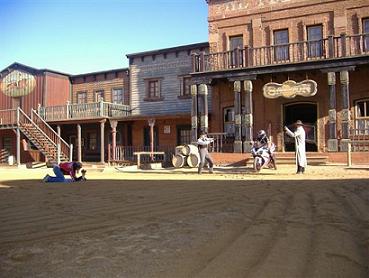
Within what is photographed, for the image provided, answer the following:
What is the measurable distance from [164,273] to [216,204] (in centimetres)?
Answer: 332

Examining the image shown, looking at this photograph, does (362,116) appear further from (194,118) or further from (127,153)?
(127,153)

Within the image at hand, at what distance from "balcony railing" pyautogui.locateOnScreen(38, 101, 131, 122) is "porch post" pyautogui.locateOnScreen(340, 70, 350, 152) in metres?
12.9

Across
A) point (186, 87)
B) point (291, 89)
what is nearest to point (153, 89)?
point (186, 87)

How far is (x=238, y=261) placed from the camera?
3369 mm

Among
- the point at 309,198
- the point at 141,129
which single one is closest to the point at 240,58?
the point at 141,129

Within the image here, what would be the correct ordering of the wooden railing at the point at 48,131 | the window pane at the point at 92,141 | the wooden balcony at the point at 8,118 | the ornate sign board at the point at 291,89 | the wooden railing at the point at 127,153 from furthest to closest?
1. the window pane at the point at 92,141
2. the wooden balcony at the point at 8,118
3. the wooden railing at the point at 48,131
4. the wooden railing at the point at 127,153
5. the ornate sign board at the point at 291,89

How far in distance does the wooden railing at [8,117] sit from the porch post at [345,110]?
19.4 metres

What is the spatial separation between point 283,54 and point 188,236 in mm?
16709

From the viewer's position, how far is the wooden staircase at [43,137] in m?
23.1

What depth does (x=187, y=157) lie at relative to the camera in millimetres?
17656

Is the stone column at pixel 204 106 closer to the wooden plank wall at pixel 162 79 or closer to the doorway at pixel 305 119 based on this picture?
the doorway at pixel 305 119

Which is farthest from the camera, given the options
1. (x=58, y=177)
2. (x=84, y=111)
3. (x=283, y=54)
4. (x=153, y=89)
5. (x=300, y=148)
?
(x=153, y=89)

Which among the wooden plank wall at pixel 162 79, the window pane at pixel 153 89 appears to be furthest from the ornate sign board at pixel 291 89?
the window pane at pixel 153 89

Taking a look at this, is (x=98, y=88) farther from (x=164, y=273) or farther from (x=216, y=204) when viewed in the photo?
(x=164, y=273)
